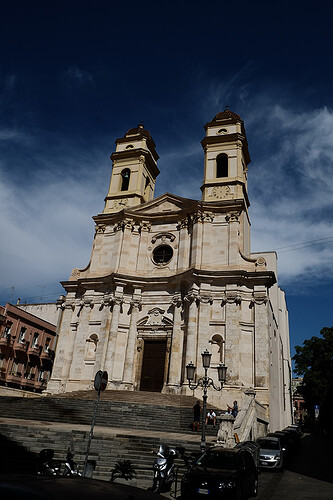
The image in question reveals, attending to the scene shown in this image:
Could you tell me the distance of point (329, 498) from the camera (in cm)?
1024

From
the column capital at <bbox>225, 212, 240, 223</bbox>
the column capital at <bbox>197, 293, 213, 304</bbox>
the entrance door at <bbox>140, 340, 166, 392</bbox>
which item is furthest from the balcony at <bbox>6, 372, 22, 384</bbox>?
the column capital at <bbox>225, 212, 240, 223</bbox>

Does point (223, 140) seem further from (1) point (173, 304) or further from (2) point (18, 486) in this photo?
(2) point (18, 486)

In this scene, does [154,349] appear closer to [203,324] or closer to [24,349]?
[203,324]

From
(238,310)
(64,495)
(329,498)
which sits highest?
(238,310)

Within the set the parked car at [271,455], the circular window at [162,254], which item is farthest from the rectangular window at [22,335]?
the parked car at [271,455]

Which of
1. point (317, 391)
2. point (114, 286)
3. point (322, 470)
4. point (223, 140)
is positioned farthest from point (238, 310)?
point (317, 391)

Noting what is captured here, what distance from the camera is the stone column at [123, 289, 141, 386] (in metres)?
26.9

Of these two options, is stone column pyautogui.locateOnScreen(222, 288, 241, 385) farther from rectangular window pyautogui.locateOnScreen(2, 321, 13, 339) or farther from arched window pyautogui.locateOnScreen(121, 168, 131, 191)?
rectangular window pyautogui.locateOnScreen(2, 321, 13, 339)

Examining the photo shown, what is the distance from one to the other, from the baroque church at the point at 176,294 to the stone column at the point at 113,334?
72mm

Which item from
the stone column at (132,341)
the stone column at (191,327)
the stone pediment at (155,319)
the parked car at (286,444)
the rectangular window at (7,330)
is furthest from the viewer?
Answer: the rectangular window at (7,330)

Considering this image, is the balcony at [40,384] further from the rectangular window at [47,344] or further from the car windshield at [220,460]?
the car windshield at [220,460]

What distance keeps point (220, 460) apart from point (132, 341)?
18.7 m

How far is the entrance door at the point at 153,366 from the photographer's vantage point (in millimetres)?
26688

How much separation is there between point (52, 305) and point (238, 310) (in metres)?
30.3
